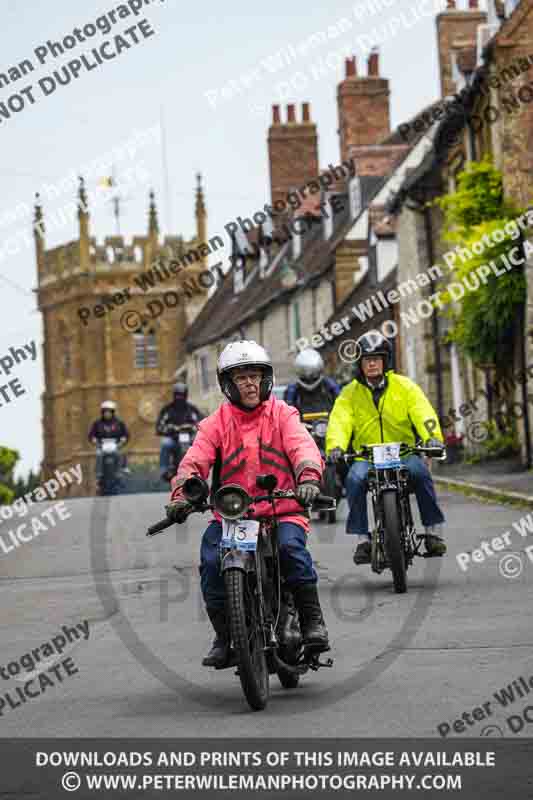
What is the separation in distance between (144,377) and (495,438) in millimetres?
81115

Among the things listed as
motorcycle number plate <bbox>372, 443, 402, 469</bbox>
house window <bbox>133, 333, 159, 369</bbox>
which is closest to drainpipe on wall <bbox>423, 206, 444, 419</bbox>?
motorcycle number plate <bbox>372, 443, 402, 469</bbox>

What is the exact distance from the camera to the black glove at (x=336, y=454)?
39.5 feet

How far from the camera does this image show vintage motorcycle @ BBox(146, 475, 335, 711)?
746cm

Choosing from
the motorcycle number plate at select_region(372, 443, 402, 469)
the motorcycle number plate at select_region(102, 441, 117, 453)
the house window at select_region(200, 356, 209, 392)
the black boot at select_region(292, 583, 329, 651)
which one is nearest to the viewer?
the black boot at select_region(292, 583, 329, 651)

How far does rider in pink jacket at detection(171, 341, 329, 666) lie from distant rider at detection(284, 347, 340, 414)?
36.9 ft

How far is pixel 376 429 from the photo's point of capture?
12641 millimetres

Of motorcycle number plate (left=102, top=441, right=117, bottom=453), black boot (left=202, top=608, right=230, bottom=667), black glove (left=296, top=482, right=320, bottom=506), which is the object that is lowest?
black boot (left=202, top=608, right=230, bottom=667)

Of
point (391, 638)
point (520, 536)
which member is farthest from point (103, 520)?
point (391, 638)

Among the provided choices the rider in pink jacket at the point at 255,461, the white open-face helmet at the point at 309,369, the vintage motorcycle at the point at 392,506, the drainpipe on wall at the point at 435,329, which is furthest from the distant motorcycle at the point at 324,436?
the drainpipe on wall at the point at 435,329

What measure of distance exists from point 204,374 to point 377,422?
74288mm

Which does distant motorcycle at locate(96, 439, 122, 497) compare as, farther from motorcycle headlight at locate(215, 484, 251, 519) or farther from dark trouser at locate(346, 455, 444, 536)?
motorcycle headlight at locate(215, 484, 251, 519)

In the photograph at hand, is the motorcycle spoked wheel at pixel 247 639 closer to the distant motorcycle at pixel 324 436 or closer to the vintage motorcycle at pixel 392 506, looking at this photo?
the vintage motorcycle at pixel 392 506

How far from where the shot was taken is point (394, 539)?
11695mm
